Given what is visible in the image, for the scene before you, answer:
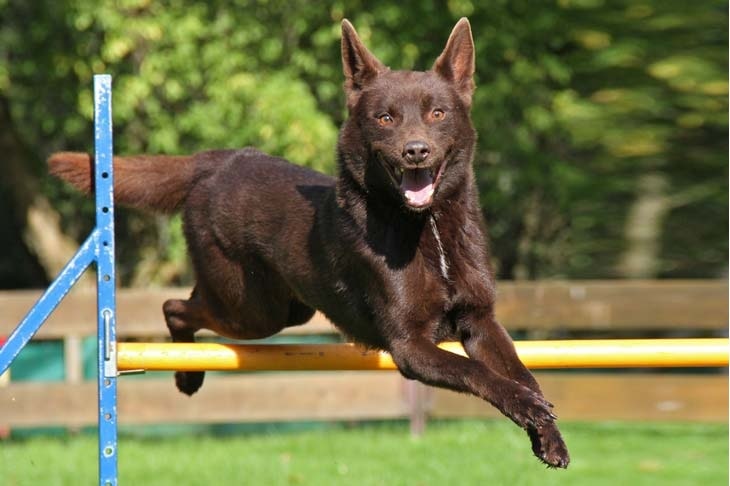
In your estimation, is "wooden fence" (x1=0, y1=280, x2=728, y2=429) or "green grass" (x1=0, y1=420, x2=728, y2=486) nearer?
"green grass" (x1=0, y1=420, x2=728, y2=486)

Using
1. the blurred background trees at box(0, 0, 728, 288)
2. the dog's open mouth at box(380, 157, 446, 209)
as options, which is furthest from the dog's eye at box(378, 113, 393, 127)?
the blurred background trees at box(0, 0, 728, 288)

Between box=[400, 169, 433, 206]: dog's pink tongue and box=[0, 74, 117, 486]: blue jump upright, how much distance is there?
1.05 metres

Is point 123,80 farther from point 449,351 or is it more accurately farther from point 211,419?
point 449,351

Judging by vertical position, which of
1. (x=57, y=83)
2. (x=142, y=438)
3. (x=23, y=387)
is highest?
(x=57, y=83)

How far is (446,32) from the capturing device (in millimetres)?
11375

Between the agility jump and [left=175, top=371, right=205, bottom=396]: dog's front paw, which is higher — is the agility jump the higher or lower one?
the higher one

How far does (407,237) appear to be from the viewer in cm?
423

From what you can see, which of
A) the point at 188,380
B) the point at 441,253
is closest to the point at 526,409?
the point at 441,253

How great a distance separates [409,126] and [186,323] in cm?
165

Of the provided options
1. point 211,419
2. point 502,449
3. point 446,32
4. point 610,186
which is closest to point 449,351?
point 502,449

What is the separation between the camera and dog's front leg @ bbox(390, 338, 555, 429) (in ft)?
12.4


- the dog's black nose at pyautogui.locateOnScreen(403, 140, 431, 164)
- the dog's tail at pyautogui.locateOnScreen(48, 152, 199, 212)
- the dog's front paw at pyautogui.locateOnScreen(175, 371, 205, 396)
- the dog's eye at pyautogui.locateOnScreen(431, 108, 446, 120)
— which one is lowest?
the dog's front paw at pyautogui.locateOnScreen(175, 371, 205, 396)

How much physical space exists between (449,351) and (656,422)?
19.9 ft

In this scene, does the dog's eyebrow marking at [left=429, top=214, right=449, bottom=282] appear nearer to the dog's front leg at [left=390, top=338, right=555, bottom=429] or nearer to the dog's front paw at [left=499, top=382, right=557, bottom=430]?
the dog's front leg at [left=390, top=338, right=555, bottom=429]
